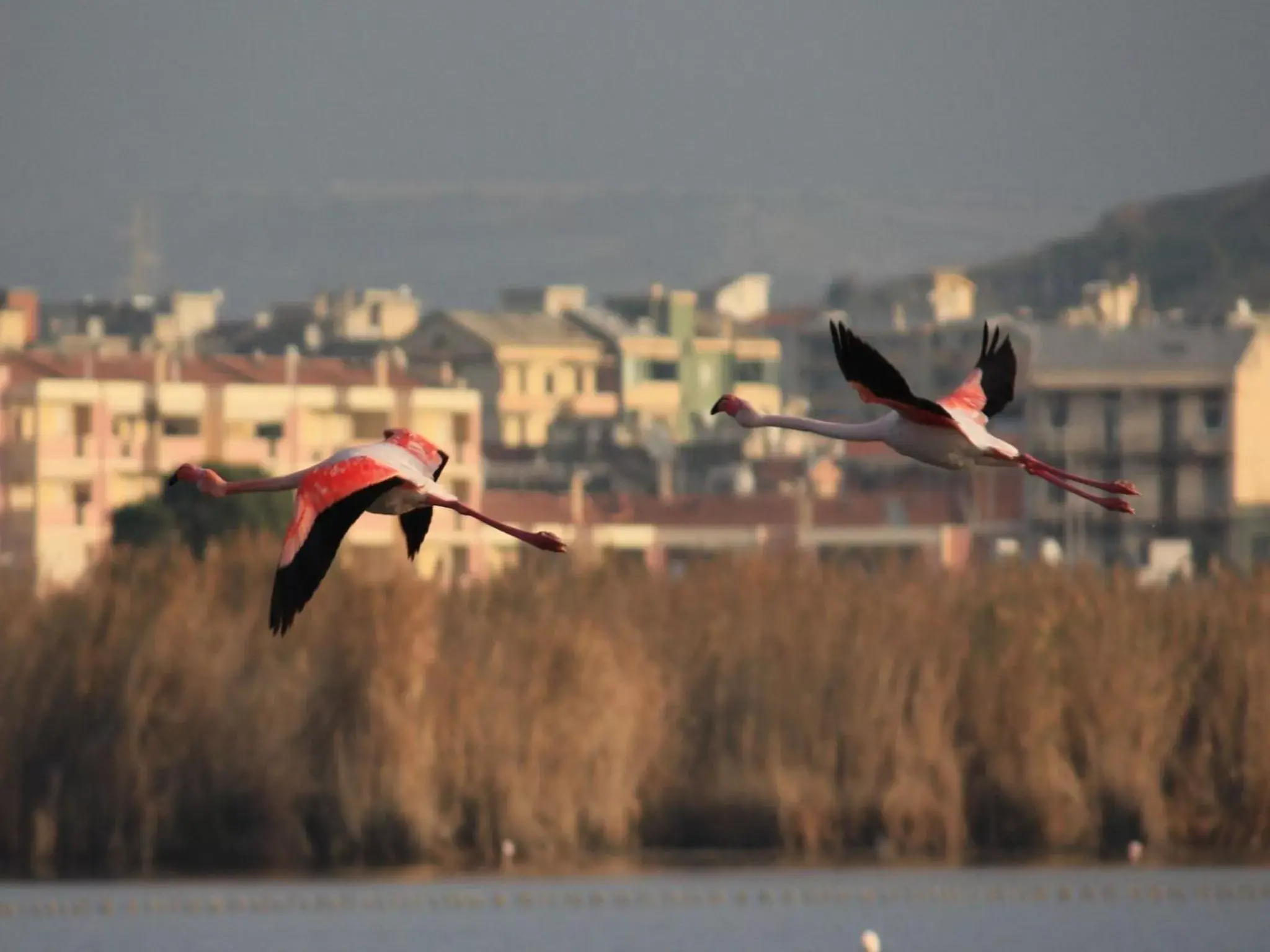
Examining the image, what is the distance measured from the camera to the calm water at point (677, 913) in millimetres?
36031

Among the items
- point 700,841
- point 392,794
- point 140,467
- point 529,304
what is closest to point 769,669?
point 700,841

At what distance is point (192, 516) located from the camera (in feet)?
266

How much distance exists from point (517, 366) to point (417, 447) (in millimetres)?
138359

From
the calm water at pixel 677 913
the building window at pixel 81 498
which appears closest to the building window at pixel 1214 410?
the building window at pixel 81 498

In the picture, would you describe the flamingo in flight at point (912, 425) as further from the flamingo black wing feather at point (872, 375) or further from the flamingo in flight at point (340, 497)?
the flamingo in flight at point (340, 497)

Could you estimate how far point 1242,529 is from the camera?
10931 cm

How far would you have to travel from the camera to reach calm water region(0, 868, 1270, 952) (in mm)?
36031

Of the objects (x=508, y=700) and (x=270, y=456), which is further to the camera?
(x=270, y=456)

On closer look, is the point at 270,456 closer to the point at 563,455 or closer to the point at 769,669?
the point at 563,455

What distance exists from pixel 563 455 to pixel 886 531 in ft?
85.2

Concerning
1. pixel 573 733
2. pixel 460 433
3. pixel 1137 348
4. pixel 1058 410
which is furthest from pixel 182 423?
pixel 573 733

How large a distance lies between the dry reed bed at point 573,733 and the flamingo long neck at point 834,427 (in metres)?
21.7

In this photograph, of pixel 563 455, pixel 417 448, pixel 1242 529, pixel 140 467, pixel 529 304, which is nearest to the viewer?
pixel 417 448

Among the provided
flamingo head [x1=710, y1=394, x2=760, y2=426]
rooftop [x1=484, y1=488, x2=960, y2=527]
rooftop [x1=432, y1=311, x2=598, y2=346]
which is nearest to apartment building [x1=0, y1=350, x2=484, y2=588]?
rooftop [x1=484, y1=488, x2=960, y2=527]
